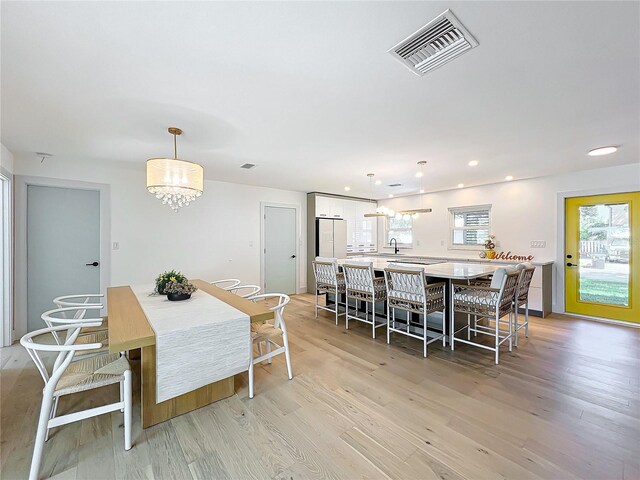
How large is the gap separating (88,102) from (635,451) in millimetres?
4334

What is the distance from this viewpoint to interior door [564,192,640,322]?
13.1 feet

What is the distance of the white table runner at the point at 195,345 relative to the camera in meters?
1.83

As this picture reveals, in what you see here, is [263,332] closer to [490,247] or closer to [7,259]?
[7,259]

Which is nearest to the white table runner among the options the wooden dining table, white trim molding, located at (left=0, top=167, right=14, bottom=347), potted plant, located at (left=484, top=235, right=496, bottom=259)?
the wooden dining table

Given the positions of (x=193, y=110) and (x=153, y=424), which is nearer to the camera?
(x=153, y=424)

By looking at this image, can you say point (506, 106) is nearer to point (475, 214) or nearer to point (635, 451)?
point (635, 451)

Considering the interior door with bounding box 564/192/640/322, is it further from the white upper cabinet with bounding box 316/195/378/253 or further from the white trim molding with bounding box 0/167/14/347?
the white trim molding with bounding box 0/167/14/347

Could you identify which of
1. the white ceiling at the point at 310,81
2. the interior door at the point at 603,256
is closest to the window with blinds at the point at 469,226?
the interior door at the point at 603,256

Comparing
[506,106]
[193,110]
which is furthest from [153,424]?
[506,106]

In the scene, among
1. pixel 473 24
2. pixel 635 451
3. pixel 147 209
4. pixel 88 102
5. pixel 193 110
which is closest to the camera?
pixel 473 24

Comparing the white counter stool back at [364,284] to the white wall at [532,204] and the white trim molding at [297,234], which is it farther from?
the white wall at [532,204]

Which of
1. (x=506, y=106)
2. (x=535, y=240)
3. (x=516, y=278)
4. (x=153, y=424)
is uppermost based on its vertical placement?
(x=506, y=106)

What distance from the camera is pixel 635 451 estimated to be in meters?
1.65

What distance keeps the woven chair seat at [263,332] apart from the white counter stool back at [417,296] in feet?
4.51
